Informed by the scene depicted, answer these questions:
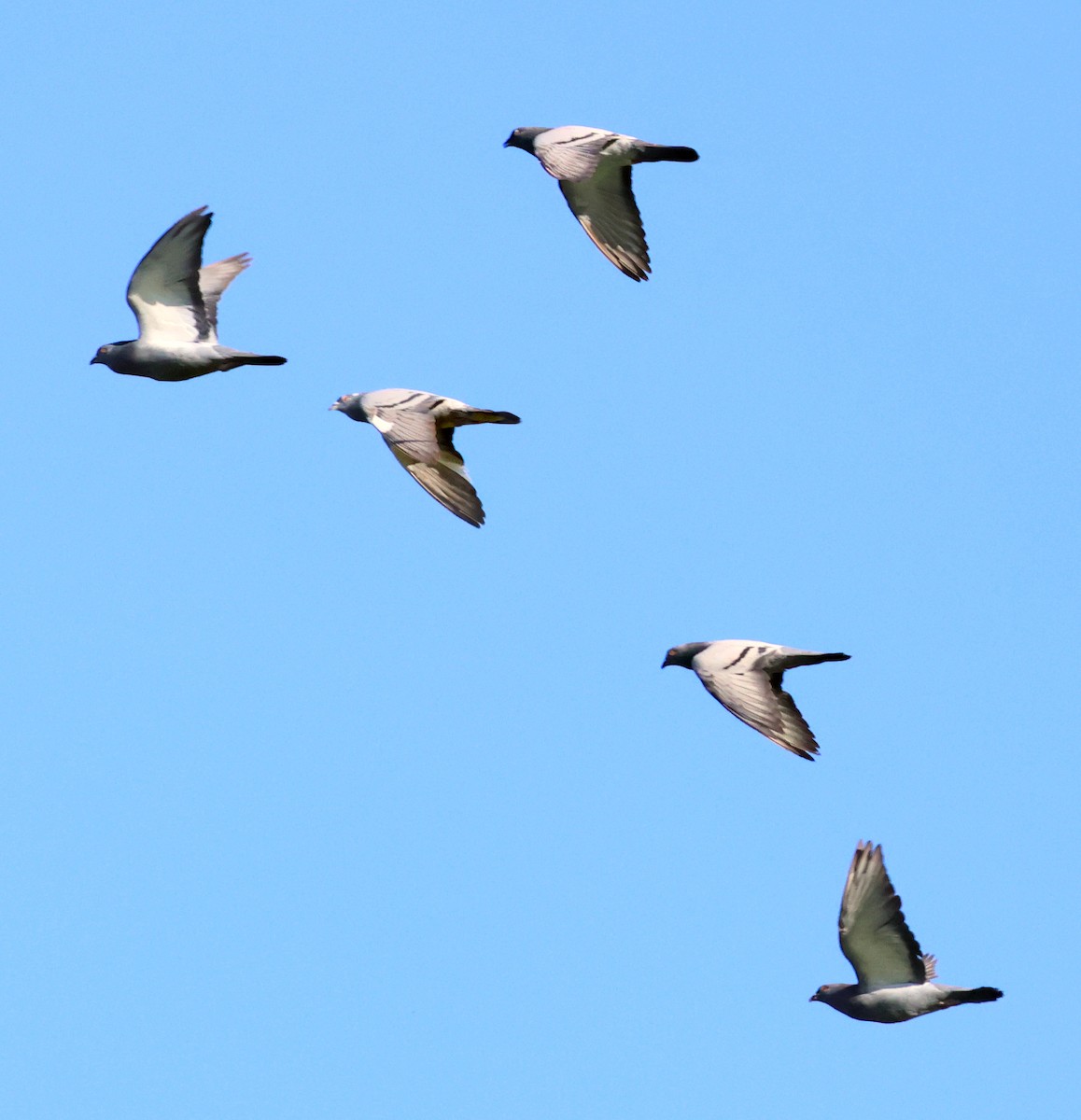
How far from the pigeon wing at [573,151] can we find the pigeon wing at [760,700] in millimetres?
6348

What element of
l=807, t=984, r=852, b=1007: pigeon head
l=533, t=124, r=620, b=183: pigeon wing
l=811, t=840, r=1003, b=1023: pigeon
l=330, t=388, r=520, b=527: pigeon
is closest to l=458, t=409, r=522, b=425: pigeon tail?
l=330, t=388, r=520, b=527: pigeon

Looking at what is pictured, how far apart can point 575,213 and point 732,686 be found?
6.46m

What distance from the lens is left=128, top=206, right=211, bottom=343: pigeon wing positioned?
21031mm

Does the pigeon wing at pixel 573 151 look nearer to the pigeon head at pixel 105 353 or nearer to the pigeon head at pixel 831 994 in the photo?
the pigeon head at pixel 105 353

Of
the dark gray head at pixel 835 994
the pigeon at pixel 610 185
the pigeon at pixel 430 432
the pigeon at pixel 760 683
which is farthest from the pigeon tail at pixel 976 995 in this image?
the pigeon at pixel 610 185

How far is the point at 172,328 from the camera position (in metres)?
21.9

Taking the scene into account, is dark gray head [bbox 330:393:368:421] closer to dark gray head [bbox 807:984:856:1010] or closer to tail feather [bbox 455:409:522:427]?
tail feather [bbox 455:409:522:427]

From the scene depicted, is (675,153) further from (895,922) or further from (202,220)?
(895,922)

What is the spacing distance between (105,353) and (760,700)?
370 inches

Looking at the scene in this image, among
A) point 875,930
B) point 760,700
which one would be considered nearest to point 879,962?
point 875,930

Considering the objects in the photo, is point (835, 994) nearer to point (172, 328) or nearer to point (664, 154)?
point (664, 154)

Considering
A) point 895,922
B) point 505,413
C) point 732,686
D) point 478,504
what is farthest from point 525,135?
point 895,922

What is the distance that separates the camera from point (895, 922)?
797 inches

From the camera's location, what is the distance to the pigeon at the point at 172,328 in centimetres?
2125
